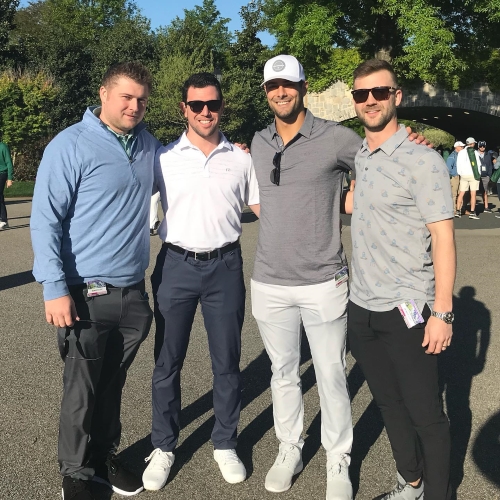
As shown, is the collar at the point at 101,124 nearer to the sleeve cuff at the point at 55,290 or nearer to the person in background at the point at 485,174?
the sleeve cuff at the point at 55,290

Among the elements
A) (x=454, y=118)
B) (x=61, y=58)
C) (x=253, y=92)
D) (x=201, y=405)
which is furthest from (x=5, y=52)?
(x=201, y=405)

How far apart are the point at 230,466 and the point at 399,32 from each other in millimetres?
25516

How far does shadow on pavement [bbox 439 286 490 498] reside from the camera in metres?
3.69

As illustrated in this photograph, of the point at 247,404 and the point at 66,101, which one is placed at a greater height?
the point at 66,101

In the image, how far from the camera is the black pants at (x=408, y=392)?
2838 millimetres

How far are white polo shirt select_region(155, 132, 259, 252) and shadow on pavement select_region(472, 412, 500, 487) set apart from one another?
187 centimetres

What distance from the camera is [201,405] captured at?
4.34 metres

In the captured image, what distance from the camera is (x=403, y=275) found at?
112 inches

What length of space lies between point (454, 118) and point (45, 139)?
21733 millimetres

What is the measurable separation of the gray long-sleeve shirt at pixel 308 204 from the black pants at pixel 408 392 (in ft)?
1.26

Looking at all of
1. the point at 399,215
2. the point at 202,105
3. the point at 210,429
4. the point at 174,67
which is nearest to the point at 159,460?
the point at 210,429

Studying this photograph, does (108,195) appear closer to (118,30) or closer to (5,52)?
(5,52)

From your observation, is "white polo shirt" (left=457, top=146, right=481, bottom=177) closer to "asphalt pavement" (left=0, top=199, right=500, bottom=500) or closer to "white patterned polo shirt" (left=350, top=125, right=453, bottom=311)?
"asphalt pavement" (left=0, top=199, right=500, bottom=500)

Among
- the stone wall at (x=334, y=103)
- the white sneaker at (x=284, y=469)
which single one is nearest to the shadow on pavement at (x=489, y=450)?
the white sneaker at (x=284, y=469)
